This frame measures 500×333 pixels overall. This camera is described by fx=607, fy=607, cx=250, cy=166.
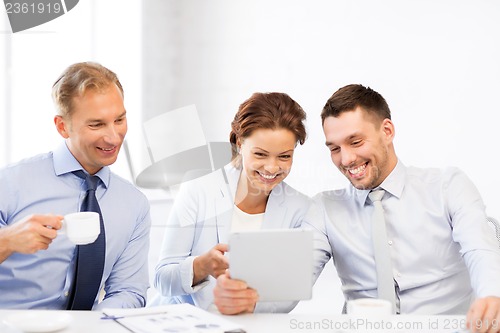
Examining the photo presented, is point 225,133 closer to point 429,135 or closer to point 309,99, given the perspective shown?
point 309,99

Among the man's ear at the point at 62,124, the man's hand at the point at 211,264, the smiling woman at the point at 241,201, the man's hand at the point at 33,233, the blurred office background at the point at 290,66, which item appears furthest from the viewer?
the blurred office background at the point at 290,66

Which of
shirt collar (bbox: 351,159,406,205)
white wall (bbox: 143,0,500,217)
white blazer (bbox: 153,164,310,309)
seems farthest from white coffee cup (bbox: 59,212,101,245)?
white wall (bbox: 143,0,500,217)

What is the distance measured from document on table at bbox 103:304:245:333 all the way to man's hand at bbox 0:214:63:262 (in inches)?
10.0

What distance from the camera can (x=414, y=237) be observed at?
203cm

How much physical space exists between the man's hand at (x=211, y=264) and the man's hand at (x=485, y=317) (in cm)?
71

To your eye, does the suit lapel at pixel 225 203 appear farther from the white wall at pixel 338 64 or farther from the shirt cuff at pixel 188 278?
the white wall at pixel 338 64

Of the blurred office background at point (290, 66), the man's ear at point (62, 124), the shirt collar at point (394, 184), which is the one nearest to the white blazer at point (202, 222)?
the shirt collar at point (394, 184)

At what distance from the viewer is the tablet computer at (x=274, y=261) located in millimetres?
1530

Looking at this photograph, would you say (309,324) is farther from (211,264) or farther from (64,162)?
(64,162)

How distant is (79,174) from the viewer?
6.43 ft

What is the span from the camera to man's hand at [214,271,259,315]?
161 centimetres

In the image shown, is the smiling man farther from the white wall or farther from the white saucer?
the white wall

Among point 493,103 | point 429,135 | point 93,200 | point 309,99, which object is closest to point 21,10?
point 309,99

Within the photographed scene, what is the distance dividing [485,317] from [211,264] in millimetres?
800
